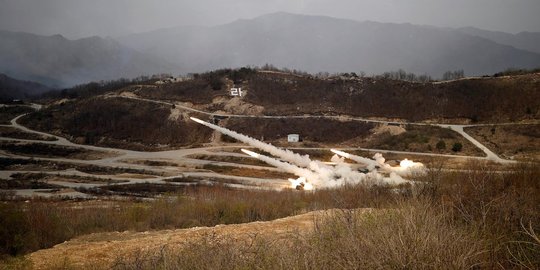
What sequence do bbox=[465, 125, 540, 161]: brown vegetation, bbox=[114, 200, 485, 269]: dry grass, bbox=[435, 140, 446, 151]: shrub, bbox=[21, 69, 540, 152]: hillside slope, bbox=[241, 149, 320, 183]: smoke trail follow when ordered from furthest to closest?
1. bbox=[21, 69, 540, 152]: hillside slope
2. bbox=[435, 140, 446, 151]: shrub
3. bbox=[465, 125, 540, 161]: brown vegetation
4. bbox=[241, 149, 320, 183]: smoke trail
5. bbox=[114, 200, 485, 269]: dry grass

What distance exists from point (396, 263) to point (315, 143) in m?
61.5

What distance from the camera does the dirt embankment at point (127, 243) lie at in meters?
12.0

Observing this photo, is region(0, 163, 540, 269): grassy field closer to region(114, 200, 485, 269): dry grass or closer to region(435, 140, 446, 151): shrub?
region(114, 200, 485, 269): dry grass

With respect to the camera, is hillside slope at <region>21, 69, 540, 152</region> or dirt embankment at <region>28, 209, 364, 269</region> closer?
dirt embankment at <region>28, 209, 364, 269</region>

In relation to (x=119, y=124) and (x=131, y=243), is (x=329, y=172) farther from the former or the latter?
(x=119, y=124)

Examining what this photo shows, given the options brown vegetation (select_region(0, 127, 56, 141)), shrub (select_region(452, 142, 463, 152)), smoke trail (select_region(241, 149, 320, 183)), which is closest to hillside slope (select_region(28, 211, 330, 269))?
smoke trail (select_region(241, 149, 320, 183))

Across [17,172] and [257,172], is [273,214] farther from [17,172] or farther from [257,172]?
[17,172]

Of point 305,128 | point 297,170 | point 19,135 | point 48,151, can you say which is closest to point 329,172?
point 297,170

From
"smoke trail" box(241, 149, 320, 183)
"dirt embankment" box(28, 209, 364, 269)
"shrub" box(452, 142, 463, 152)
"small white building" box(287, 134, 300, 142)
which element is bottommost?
"smoke trail" box(241, 149, 320, 183)

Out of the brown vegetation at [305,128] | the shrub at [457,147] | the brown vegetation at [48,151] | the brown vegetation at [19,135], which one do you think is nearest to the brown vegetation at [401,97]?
the brown vegetation at [305,128]

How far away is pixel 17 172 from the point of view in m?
55.5

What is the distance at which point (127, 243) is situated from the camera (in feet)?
47.3

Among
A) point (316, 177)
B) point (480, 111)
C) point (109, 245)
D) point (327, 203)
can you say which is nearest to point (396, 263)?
point (109, 245)

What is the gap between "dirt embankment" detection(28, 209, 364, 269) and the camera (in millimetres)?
11969
